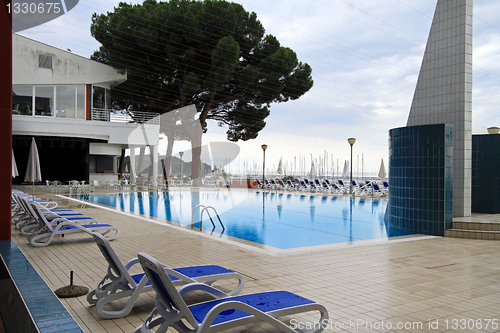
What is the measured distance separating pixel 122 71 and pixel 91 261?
70.8 feet

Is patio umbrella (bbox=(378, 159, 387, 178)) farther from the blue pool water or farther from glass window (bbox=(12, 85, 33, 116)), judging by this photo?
glass window (bbox=(12, 85, 33, 116))

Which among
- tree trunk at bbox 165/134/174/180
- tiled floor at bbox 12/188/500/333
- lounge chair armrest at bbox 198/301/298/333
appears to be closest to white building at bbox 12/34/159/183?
tree trunk at bbox 165/134/174/180

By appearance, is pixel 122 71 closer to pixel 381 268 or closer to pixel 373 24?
pixel 373 24

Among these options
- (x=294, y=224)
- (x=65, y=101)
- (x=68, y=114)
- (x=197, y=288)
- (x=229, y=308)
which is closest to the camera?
(x=229, y=308)

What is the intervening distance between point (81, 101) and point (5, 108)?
19.4m

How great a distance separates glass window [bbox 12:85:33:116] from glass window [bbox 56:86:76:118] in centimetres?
142

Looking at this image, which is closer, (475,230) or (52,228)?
(52,228)

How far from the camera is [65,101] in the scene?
23125 mm

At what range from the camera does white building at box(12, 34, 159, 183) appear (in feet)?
71.4

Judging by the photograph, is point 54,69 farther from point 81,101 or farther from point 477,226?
point 477,226

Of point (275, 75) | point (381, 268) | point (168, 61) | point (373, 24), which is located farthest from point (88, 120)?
point (381, 268)

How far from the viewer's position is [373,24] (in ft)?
66.5

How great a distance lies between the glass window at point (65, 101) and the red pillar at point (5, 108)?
18609 mm

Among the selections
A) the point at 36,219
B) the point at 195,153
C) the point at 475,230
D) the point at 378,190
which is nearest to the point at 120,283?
the point at 36,219
